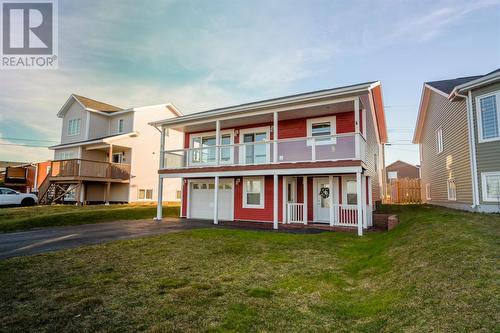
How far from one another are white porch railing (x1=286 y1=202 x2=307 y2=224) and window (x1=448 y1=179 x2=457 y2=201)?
8396 mm

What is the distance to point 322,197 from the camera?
45.8 feet

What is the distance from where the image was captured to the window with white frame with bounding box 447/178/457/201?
49.4 feet

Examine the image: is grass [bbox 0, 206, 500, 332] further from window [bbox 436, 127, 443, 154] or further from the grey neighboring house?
Answer: window [bbox 436, 127, 443, 154]

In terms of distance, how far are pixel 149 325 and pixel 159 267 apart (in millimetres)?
2902

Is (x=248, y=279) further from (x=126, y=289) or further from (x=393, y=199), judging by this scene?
(x=393, y=199)

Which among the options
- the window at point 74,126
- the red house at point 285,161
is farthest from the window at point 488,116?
the window at point 74,126

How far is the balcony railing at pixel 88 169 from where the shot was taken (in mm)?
22047

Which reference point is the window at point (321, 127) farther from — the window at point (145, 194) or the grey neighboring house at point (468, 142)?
the window at point (145, 194)

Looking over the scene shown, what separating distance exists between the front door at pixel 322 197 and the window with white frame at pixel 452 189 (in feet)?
22.5

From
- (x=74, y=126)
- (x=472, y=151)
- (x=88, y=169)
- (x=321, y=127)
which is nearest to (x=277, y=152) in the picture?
(x=321, y=127)

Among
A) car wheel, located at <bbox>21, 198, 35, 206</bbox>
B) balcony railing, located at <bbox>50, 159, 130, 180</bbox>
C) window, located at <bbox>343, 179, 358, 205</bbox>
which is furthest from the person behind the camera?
car wheel, located at <bbox>21, 198, 35, 206</bbox>

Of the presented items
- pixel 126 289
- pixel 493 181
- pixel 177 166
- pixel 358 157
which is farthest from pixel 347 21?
pixel 126 289

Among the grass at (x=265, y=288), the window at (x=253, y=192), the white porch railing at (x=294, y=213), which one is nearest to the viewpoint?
the grass at (x=265, y=288)

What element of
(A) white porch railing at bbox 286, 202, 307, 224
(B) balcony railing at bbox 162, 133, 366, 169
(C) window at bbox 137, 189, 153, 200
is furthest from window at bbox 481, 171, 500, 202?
(C) window at bbox 137, 189, 153, 200
